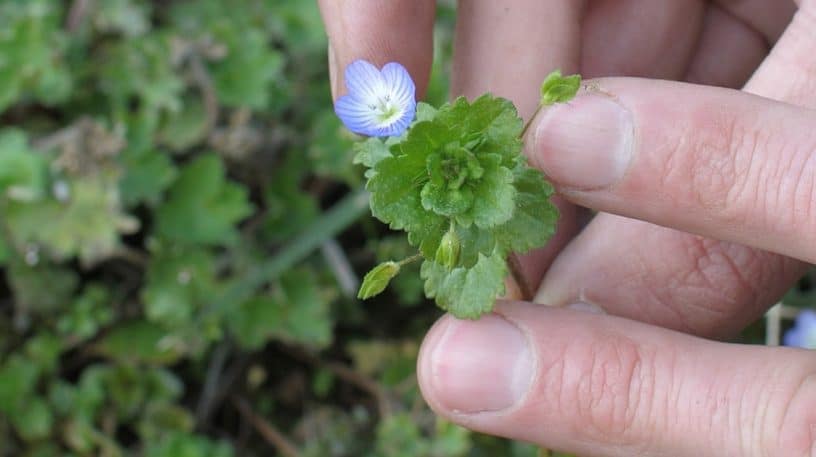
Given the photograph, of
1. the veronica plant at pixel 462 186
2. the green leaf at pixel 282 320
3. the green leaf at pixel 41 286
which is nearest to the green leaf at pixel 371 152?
the veronica plant at pixel 462 186

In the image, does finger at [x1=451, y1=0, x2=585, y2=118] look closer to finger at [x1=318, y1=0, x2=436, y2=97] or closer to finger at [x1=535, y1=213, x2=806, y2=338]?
finger at [x1=318, y1=0, x2=436, y2=97]

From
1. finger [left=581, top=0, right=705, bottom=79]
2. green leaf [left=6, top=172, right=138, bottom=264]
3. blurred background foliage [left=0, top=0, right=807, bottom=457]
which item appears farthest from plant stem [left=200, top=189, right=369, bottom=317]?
finger [left=581, top=0, right=705, bottom=79]

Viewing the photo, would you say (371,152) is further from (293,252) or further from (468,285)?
(293,252)

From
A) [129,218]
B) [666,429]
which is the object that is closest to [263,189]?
[129,218]

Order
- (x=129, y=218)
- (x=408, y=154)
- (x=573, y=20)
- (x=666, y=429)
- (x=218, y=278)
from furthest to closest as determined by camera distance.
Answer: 1. (x=218, y=278)
2. (x=129, y=218)
3. (x=573, y=20)
4. (x=666, y=429)
5. (x=408, y=154)

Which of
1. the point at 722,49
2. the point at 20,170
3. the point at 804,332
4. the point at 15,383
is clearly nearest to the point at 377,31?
the point at 722,49

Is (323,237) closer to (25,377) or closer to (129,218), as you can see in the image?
(129,218)
